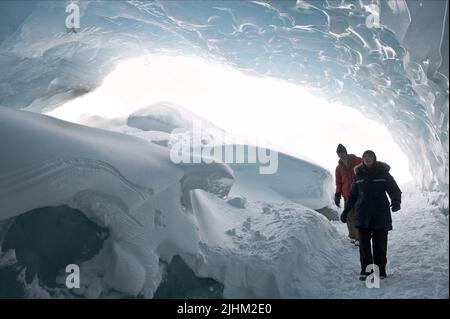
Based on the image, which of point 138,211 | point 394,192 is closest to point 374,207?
point 394,192

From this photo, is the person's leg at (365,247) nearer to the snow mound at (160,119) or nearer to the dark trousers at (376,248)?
the dark trousers at (376,248)

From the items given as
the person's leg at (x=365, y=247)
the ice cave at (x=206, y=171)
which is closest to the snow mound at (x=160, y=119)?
the ice cave at (x=206, y=171)

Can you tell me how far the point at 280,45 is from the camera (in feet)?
26.7

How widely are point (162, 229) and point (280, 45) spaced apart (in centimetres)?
593

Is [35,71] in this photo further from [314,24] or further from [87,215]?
[87,215]

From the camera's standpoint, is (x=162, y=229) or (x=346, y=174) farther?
(x=346, y=174)

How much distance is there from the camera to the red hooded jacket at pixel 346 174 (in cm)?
523

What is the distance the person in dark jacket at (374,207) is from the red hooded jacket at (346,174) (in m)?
1.46

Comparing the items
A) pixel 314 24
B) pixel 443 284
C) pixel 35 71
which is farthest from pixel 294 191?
Answer: pixel 35 71

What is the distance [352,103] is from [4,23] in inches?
376

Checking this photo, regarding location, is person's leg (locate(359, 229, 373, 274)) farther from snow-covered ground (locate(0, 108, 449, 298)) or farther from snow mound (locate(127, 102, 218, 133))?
snow mound (locate(127, 102, 218, 133))
